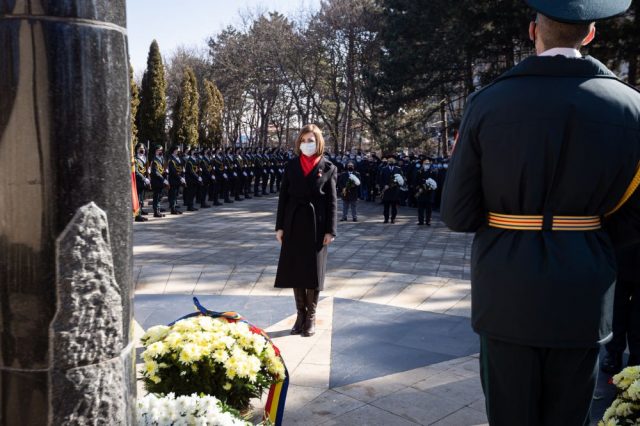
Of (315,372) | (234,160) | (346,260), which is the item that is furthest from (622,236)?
(234,160)

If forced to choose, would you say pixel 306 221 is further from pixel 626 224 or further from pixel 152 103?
pixel 152 103

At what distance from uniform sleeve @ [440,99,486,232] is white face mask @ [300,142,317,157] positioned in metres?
3.19

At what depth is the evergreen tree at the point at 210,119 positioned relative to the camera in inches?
1388

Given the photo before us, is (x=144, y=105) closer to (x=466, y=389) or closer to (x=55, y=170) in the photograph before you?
(x=466, y=389)

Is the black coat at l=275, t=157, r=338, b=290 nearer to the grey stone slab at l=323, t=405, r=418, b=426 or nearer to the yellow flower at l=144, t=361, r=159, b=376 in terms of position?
the grey stone slab at l=323, t=405, r=418, b=426

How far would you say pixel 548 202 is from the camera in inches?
85.9

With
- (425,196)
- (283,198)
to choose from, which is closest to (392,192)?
(425,196)

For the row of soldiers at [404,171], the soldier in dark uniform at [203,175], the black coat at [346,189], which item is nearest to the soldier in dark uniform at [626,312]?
the black coat at [346,189]

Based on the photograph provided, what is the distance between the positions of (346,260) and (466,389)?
19.3 feet

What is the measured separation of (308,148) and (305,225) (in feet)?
2.25

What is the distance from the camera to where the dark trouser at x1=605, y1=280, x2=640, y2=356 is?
4.56 metres

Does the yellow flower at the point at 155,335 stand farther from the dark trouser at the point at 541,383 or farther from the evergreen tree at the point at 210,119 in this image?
the evergreen tree at the point at 210,119

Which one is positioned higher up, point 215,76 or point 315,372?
point 215,76

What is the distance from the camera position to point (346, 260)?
10.1m
